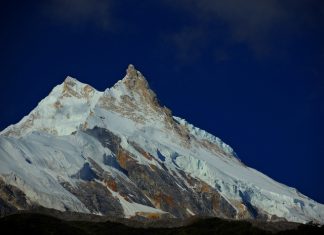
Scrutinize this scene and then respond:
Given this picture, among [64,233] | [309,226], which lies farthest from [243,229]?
[64,233]

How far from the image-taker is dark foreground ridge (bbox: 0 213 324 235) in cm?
14300

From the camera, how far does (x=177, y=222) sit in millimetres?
191500

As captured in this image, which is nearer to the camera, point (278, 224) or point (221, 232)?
point (221, 232)

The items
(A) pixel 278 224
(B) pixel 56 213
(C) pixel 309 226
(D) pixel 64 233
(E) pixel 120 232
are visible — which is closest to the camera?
(C) pixel 309 226

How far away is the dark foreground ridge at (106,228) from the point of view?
143 metres

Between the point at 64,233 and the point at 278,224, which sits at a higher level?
the point at 278,224

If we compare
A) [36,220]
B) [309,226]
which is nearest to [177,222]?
[36,220]

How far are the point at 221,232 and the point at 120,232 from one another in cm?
1864

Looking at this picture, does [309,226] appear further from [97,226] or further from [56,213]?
[56,213]

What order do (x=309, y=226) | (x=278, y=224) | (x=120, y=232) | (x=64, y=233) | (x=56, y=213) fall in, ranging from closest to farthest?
(x=309, y=226)
(x=64, y=233)
(x=120, y=232)
(x=278, y=224)
(x=56, y=213)

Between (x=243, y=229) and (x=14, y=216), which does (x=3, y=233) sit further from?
(x=243, y=229)

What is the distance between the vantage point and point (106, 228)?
162625mm

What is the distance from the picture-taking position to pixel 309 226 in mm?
136125

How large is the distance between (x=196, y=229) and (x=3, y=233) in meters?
32.7
